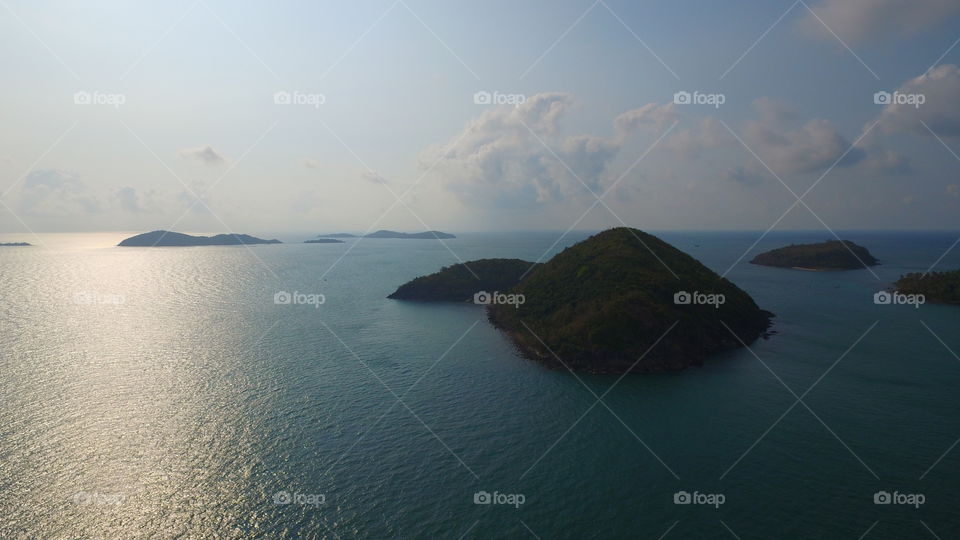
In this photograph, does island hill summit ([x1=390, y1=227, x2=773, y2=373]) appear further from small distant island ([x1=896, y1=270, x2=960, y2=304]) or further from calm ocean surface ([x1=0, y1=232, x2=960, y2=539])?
small distant island ([x1=896, y1=270, x2=960, y2=304])

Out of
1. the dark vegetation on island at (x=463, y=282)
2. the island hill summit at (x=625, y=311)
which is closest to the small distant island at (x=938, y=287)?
the island hill summit at (x=625, y=311)

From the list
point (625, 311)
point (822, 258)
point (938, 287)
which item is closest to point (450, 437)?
point (625, 311)

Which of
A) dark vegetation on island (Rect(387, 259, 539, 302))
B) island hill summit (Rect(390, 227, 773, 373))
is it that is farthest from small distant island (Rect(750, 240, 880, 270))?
dark vegetation on island (Rect(387, 259, 539, 302))

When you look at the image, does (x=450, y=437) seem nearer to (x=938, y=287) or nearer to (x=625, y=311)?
(x=625, y=311)

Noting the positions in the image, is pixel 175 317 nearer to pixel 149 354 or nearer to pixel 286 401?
pixel 149 354

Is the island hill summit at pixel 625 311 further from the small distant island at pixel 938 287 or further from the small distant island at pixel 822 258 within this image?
the small distant island at pixel 822 258
